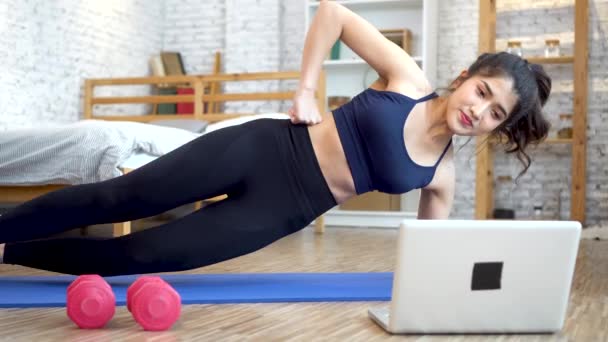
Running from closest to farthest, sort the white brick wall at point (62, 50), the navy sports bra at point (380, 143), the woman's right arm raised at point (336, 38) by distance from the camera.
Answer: the navy sports bra at point (380, 143), the woman's right arm raised at point (336, 38), the white brick wall at point (62, 50)

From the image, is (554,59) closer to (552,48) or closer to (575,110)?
(552,48)

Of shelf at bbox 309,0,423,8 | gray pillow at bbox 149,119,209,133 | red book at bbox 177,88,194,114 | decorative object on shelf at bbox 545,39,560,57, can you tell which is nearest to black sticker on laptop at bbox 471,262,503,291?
gray pillow at bbox 149,119,209,133

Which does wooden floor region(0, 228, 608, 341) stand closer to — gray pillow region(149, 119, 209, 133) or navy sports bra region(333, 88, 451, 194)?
navy sports bra region(333, 88, 451, 194)

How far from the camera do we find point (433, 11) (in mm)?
5785

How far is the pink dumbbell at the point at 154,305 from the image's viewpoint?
1.63 metres

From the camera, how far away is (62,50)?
5598 millimetres

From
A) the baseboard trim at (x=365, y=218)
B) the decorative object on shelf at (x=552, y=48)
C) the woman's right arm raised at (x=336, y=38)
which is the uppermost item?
the decorative object on shelf at (x=552, y=48)

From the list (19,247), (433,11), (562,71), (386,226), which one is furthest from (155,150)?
(562,71)

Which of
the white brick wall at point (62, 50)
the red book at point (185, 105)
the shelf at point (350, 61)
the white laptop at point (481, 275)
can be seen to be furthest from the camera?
the red book at point (185, 105)

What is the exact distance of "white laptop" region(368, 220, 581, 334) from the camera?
5.09 feet

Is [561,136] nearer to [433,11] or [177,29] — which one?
[433,11]

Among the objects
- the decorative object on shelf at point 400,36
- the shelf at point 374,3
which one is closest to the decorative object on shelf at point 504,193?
the decorative object on shelf at point 400,36

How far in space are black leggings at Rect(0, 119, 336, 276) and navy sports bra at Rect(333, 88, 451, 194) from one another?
101 mm

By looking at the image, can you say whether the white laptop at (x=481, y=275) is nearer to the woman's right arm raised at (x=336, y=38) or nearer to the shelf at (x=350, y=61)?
the woman's right arm raised at (x=336, y=38)
